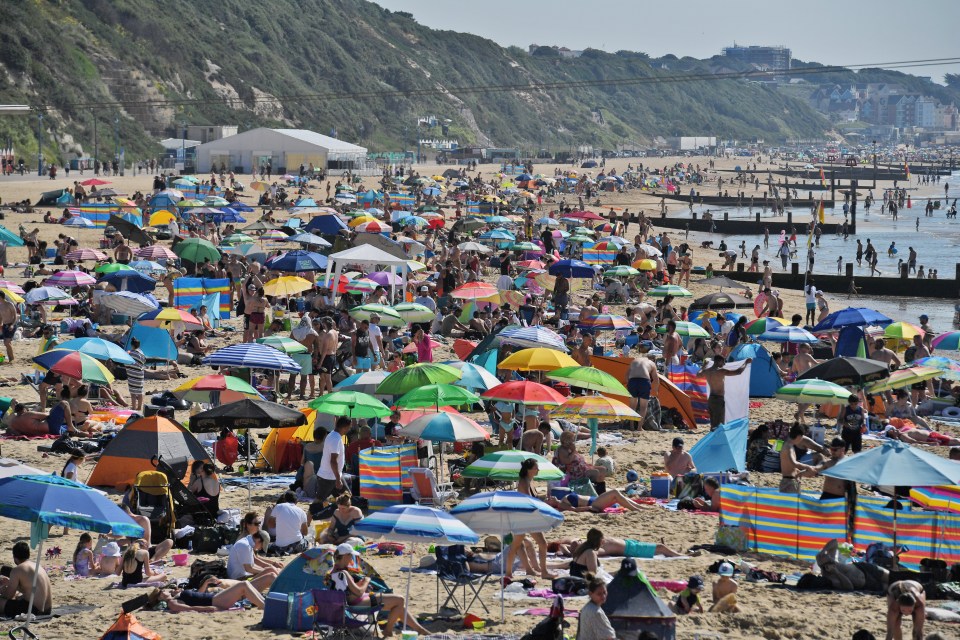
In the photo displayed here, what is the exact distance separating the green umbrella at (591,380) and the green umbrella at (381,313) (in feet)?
17.6

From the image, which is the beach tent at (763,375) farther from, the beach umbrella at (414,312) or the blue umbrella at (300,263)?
the blue umbrella at (300,263)

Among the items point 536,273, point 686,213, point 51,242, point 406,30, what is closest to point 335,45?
point 406,30

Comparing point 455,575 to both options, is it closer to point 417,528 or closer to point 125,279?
point 417,528

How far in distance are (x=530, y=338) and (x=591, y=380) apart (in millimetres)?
2667

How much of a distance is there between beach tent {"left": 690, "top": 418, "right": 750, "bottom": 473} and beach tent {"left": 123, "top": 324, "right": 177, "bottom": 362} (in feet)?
28.5

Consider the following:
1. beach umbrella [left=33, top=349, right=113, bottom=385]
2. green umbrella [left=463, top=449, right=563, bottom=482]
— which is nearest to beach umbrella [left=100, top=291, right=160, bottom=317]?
beach umbrella [left=33, top=349, right=113, bottom=385]

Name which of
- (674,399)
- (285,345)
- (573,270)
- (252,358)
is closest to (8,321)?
(285,345)

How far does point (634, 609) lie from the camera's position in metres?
7.75

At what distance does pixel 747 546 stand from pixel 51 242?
2635 cm

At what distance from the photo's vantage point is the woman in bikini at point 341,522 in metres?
10.1

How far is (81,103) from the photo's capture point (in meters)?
75.2

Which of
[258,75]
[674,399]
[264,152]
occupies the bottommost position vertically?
[674,399]

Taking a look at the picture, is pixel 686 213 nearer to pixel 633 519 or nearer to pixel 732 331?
pixel 732 331

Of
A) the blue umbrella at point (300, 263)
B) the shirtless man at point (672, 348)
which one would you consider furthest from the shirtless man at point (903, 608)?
the blue umbrella at point (300, 263)
